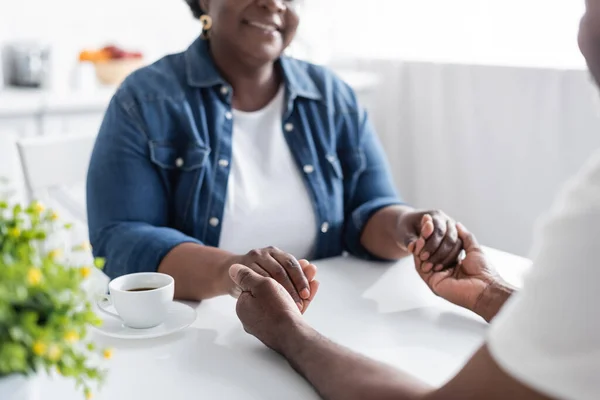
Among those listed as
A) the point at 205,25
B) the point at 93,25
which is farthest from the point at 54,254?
the point at 93,25

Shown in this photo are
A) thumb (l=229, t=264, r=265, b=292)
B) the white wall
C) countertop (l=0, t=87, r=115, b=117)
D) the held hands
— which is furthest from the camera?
the white wall

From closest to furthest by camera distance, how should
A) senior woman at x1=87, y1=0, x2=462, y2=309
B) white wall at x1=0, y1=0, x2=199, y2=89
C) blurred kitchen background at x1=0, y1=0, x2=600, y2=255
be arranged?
1. senior woman at x1=87, y1=0, x2=462, y2=309
2. blurred kitchen background at x1=0, y1=0, x2=600, y2=255
3. white wall at x1=0, y1=0, x2=199, y2=89

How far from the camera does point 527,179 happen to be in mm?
2186

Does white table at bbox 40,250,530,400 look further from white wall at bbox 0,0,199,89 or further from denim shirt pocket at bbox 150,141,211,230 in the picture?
white wall at bbox 0,0,199,89

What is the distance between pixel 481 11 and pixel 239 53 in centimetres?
105

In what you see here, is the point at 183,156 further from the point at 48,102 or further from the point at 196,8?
the point at 48,102

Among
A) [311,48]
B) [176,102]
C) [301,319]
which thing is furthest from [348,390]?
[311,48]

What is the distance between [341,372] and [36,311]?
14.6 inches

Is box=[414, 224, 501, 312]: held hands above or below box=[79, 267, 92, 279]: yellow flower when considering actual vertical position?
below

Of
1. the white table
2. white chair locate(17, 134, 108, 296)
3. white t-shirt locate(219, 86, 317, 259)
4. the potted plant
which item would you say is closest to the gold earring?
white t-shirt locate(219, 86, 317, 259)

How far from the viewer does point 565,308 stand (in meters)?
0.55

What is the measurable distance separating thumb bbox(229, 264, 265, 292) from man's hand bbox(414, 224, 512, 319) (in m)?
0.31

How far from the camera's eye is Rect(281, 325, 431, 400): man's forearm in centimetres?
76

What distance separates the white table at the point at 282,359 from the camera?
0.83 m
